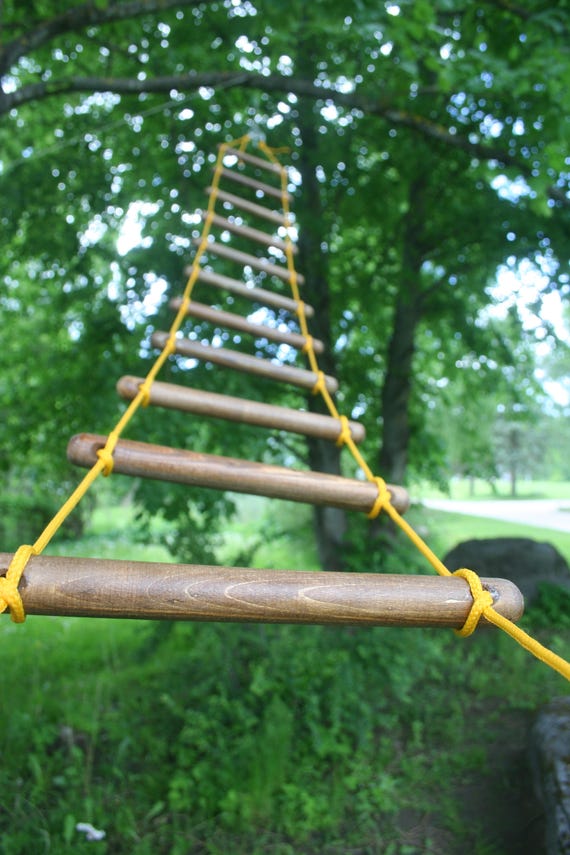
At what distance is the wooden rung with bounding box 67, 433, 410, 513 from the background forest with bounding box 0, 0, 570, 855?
1.68 metres

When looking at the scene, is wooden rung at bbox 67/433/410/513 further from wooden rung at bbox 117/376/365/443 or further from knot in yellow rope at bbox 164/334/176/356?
knot in yellow rope at bbox 164/334/176/356

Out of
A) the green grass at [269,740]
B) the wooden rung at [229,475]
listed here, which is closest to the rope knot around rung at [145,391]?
the wooden rung at [229,475]

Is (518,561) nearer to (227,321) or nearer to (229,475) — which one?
(227,321)

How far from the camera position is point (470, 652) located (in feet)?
14.4

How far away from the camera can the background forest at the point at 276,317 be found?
2.55m

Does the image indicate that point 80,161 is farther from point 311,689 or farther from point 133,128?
point 311,689

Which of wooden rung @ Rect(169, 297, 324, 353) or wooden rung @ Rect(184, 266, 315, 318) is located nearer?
wooden rung @ Rect(169, 297, 324, 353)

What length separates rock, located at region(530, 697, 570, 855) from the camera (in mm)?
2072

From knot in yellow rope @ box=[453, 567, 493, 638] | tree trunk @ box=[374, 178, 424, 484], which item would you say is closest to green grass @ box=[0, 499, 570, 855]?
tree trunk @ box=[374, 178, 424, 484]

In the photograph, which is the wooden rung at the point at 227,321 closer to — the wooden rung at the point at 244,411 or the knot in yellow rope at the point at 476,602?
the wooden rung at the point at 244,411

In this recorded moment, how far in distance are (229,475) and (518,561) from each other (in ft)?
14.6

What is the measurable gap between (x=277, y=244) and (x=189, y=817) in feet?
9.05

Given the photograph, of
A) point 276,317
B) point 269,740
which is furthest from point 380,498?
point 276,317

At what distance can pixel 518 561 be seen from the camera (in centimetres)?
507
